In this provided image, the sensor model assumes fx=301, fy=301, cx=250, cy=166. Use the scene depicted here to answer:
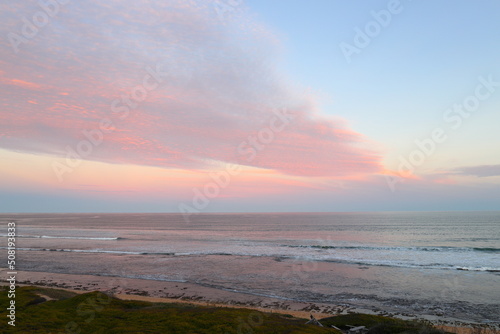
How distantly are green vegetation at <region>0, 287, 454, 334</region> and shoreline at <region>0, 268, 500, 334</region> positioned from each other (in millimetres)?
5421

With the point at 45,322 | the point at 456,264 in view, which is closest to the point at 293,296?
the point at 45,322

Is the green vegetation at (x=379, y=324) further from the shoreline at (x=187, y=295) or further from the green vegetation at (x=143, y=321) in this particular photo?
the shoreline at (x=187, y=295)

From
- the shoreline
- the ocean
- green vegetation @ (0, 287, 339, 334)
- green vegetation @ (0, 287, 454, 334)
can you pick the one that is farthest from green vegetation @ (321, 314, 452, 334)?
the ocean

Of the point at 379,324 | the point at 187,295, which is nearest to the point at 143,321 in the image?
the point at 379,324

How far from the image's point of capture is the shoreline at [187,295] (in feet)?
70.1

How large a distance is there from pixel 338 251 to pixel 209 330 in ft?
154

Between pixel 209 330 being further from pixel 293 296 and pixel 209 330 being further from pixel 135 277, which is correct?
pixel 135 277

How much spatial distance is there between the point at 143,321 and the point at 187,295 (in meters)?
13.0

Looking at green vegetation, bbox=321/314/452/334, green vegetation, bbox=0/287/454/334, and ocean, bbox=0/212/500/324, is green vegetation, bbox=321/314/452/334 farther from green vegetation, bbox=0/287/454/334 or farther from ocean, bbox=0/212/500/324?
ocean, bbox=0/212/500/324

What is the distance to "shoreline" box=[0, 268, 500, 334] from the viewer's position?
21.4 meters

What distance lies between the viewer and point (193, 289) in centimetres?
2948

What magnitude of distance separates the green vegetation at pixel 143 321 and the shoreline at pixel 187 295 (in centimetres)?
542

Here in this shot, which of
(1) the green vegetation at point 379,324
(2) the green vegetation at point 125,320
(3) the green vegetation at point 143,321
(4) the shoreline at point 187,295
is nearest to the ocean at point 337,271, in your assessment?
(4) the shoreline at point 187,295

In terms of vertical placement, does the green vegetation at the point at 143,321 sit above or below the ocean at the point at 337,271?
above
